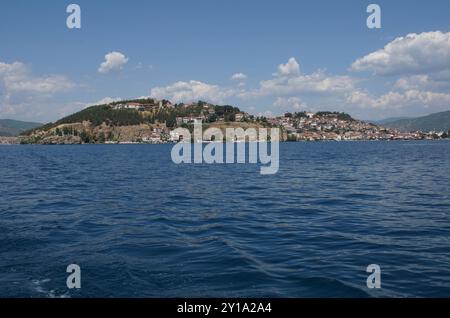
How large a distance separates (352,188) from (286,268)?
2787 centimetres

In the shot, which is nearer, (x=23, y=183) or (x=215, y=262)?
(x=215, y=262)

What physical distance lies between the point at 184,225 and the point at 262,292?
12028 mm

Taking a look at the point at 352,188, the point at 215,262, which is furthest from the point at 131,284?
the point at 352,188

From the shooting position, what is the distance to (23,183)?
51.2 m

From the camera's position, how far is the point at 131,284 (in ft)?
49.7

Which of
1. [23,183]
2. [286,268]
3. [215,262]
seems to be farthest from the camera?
[23,183]

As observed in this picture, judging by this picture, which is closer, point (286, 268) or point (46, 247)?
Answer: point (286, 268)
